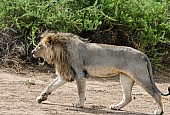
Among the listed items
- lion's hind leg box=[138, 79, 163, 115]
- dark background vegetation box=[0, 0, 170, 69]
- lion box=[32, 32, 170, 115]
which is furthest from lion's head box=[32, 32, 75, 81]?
dark background vegetation box=[0, 0, 170, 69]

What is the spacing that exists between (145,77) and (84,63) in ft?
3.63

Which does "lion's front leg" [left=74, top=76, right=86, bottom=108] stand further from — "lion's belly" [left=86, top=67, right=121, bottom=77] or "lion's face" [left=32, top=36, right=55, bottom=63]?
"lion's face" [left=32, top=36, right=55, bottom=63]

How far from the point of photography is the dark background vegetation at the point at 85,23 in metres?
13.4

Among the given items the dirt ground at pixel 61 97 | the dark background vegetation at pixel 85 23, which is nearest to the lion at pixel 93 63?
the dirt ground at pixel 61 97

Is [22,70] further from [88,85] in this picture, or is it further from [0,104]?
[0,104]

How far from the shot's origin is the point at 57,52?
9.55 metres

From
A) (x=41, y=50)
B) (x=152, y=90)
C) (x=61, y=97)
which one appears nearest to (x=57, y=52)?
(x=41, y=50)

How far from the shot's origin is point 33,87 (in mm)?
11109

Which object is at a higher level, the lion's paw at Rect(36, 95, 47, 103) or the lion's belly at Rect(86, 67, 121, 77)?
the lion's belly at Rect(86, 67, 121, 77)

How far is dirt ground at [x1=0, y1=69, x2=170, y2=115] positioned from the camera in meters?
8.84

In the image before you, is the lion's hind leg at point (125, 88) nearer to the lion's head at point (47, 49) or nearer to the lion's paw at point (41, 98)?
the lion's paw at point (41, 98)

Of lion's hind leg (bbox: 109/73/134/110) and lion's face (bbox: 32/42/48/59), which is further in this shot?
lion's face (bbox: 32/42/48/59)

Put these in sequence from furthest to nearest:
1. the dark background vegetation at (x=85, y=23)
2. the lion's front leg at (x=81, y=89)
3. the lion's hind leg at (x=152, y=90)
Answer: the dark background vegetation at (x=85, y=23) < the lion's front leg at (x=81, y=89) < the lion's hind leg at (x=152, y=90)

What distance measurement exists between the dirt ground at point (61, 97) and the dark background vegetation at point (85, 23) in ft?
3.44
